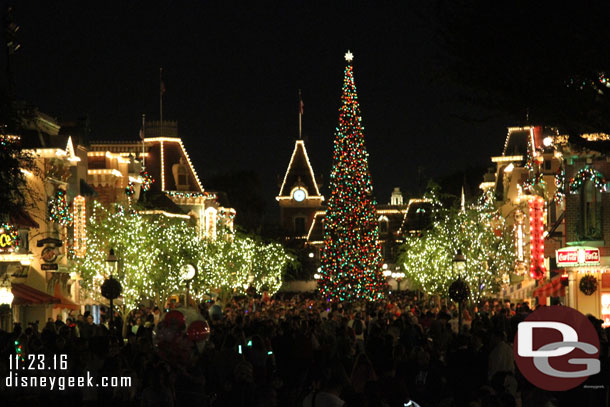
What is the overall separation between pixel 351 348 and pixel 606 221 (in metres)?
24.7

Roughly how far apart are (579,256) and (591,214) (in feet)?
7.18

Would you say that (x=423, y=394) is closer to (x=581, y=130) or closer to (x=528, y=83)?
(x=528, y=83)

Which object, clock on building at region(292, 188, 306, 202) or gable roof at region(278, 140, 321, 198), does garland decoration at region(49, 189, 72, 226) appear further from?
clock on building at region(292, 188, 306, 202)

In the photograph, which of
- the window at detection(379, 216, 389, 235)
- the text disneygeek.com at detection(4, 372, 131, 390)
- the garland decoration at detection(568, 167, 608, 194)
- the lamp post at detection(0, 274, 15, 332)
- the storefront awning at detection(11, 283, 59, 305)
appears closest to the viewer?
the text disneygeek.com at detection(4, 372, 131, 390)

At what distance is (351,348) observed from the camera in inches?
768

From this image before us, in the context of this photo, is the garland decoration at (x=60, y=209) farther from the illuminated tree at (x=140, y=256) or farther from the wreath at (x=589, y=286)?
the wreath at (x=589, y=286)

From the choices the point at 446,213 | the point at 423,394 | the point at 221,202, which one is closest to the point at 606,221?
the point at 446,213

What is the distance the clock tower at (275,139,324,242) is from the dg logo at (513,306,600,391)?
122m

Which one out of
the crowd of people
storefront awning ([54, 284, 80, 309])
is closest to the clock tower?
storefront awning ([54, 284, 80, 309])

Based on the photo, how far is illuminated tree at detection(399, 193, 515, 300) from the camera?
54844 millimetres

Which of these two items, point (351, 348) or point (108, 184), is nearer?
point (351, 348)

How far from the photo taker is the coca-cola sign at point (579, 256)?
4050cm

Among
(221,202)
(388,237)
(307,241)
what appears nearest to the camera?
(221,202)

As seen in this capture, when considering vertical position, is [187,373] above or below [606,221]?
below
